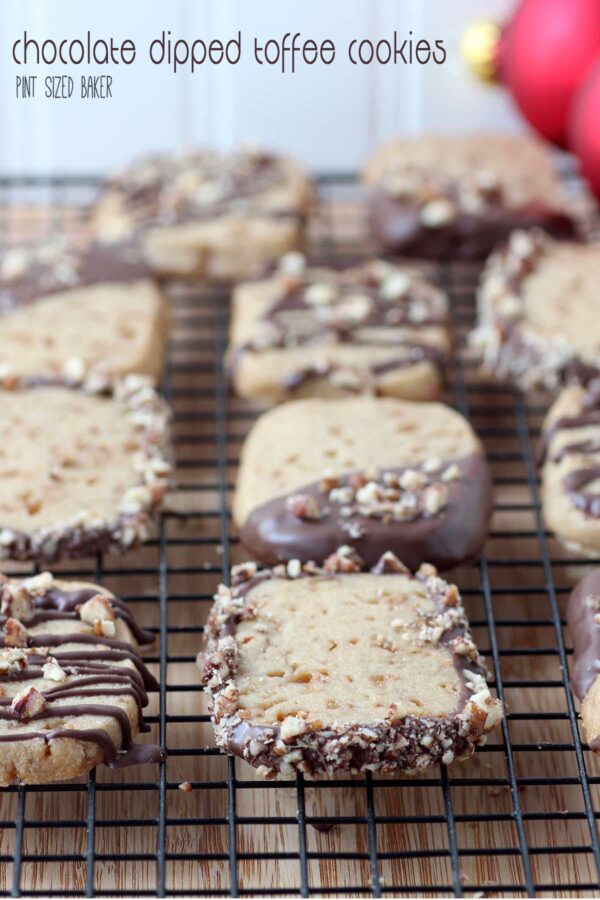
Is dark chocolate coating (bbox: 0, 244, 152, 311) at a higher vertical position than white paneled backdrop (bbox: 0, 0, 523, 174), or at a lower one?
lower

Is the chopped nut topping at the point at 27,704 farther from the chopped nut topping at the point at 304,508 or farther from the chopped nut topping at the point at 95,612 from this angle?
the chopped nut topping at the point at 304,508

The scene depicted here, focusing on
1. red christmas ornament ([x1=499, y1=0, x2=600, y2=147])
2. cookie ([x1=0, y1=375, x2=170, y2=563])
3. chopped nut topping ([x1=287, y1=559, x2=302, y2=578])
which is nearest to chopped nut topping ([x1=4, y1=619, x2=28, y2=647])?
cookie ([x1=0, y1=375, x2=170, y2=563])

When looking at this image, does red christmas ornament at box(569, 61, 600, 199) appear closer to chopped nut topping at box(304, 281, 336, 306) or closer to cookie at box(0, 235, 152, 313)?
chopped nut topping at box(304, 281, 336, 306)

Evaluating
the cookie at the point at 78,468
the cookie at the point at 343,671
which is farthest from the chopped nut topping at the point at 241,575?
the cookie at the point at 78,468

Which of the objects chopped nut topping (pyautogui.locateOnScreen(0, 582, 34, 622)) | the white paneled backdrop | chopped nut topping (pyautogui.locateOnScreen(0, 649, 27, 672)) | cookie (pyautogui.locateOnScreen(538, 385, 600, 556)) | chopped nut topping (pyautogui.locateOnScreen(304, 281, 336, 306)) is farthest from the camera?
the white paneled backdrop

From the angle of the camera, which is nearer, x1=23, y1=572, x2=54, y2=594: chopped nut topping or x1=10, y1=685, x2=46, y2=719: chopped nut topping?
x1=10, y1=685, x2=46, y2=719: chopped nut topping
